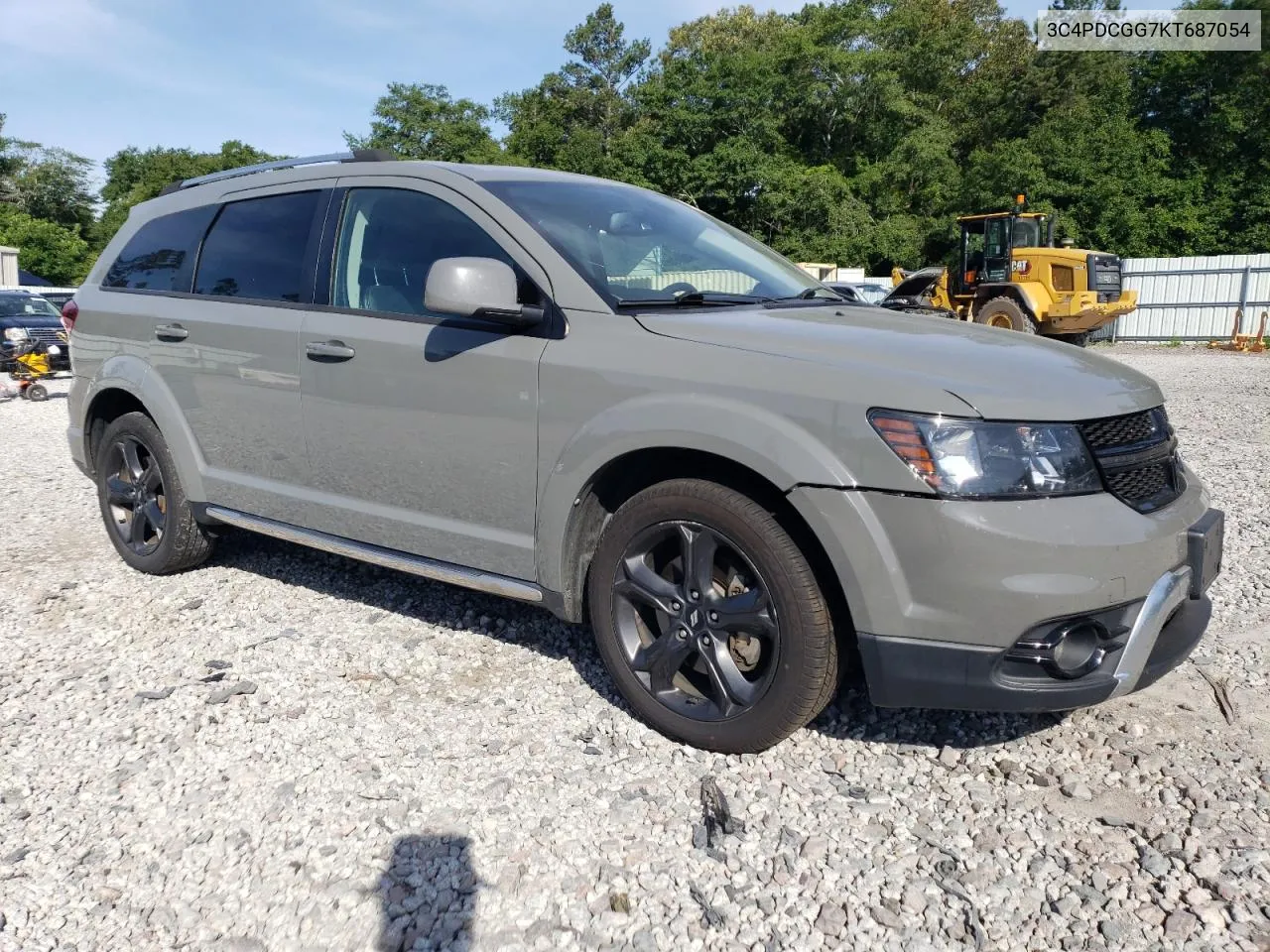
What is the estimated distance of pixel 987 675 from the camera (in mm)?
2471

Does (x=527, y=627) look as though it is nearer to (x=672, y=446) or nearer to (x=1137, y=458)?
(x=672, y=446)

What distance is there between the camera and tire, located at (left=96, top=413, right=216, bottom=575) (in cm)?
454

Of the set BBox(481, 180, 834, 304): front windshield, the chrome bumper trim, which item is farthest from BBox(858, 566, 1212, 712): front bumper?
BBox(481, 180, 834, 304): front windshield

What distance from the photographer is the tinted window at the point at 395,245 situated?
11.3ft

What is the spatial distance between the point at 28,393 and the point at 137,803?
13761mm

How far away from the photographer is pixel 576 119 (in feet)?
193

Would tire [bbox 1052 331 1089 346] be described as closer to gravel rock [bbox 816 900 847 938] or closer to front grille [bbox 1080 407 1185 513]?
front grille [bbox 1080 407 1185 513]

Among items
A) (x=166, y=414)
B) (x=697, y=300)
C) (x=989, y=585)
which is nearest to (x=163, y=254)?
(x=166, y=414)

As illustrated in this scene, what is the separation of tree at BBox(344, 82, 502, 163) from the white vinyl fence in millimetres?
39227

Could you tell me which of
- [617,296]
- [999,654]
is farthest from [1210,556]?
[617,296]

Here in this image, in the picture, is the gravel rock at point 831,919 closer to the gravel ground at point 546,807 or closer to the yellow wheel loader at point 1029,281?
the gravel ground at point 546,807

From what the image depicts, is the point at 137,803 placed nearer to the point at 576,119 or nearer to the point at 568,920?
the point at 568,920

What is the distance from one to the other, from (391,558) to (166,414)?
5.16ft

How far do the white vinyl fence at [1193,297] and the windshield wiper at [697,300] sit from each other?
25769mm
